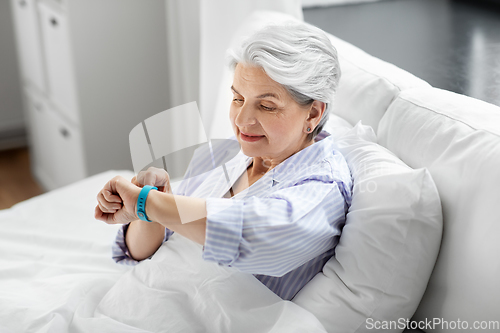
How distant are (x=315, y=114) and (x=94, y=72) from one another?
152 cm

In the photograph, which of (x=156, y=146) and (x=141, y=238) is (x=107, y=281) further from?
(x=156, y=146)

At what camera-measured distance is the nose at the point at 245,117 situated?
1077 mm

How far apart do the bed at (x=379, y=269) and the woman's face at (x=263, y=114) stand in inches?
6.7

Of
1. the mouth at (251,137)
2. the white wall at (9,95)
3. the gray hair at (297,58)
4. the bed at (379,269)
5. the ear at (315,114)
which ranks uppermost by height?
the gray hair at (297,58)

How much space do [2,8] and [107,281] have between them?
280 centimetres

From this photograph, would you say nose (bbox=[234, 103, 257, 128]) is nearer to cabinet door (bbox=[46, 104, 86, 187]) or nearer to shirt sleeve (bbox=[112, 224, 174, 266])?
shirt sleeve (bbox=[112, 224, 174, 266])

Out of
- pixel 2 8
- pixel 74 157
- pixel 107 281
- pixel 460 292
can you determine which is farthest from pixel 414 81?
pixel 2 8

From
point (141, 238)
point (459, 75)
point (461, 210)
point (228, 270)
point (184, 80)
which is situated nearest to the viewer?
point (461, 210)

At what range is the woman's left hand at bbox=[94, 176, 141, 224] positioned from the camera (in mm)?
964

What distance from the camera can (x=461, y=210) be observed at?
3.15 feet

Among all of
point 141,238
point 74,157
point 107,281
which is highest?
point 141,238

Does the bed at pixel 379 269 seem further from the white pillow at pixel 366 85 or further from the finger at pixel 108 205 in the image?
the finger at pixel 108 205

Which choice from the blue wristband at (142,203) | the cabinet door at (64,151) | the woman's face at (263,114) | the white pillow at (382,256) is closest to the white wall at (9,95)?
the cabinet door at (64,151)

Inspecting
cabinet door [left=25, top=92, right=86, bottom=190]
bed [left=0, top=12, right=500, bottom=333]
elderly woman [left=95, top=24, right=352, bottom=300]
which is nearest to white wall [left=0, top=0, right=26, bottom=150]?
cabinet door [left=25, top=92, right=86, bottom=190]
